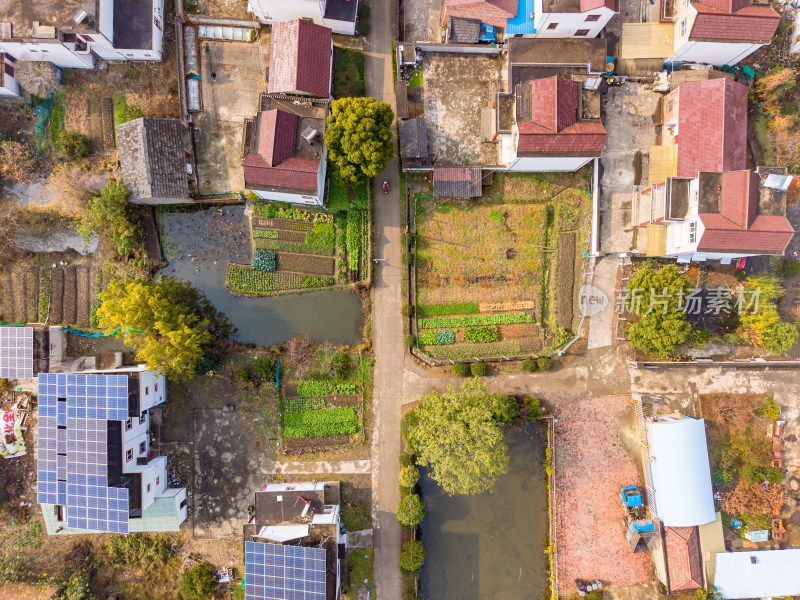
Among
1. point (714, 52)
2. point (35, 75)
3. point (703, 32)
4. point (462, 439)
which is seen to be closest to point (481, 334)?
point (462, 439)

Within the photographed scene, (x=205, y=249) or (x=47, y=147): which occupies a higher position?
(x=47, y=147)

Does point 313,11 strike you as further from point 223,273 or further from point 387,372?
point 387,372

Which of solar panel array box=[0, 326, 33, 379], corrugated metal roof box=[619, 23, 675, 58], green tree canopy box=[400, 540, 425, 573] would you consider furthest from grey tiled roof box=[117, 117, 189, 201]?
corrugated metal roof box=[619, 23, 675, 58]

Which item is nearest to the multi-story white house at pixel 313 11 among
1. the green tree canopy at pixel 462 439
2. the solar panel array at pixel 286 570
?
the green tree canopy at pixel 462 439

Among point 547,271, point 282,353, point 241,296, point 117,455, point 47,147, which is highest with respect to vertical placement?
point 47,147

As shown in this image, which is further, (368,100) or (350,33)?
(350,33)

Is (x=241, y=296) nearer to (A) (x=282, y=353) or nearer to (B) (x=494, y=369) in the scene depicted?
(A) (x=282, y=353)

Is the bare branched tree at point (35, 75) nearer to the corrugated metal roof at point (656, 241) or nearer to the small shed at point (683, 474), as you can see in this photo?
the corrugated metal roof at point (656, 241)

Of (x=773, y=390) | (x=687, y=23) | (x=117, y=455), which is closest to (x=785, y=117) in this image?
(x=687, y=23)
